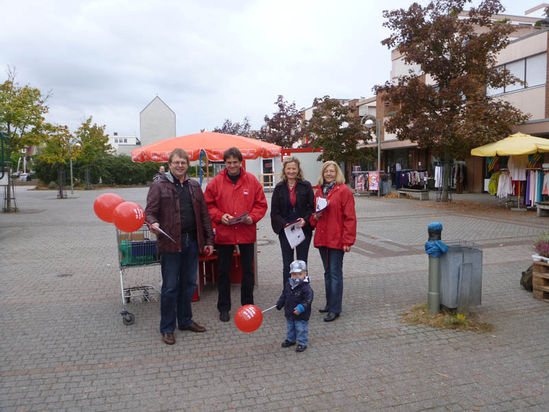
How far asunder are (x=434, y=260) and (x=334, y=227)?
4.00 feet

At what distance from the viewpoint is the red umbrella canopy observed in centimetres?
697

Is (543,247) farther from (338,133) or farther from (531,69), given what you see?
(338,133)

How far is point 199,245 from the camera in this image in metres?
4.77

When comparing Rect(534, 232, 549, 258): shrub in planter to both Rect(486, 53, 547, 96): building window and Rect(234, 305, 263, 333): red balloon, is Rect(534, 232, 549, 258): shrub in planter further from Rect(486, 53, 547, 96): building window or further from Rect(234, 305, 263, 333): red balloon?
Rect(486, 53, 547, 96): building window

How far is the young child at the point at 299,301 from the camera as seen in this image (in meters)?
4.21

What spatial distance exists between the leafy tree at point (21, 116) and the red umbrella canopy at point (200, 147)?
1249cm

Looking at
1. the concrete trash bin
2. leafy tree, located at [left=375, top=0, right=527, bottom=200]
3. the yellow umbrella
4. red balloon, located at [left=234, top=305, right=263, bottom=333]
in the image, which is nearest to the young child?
red balloon, located at [left=234, top=305, right=263, bottom=333]

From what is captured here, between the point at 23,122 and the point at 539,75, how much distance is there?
74.9 ft

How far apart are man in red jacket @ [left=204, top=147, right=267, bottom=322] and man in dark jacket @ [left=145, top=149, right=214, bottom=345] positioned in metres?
0.29

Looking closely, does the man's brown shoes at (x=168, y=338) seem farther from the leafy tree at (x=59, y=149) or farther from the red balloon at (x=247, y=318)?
the leafy tree at (x=59, y=149)

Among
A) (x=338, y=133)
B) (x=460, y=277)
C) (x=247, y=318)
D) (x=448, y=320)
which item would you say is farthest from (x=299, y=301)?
(x=338, y=133)

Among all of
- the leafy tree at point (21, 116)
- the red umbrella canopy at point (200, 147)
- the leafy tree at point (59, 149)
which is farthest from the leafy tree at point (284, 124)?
the red umbrella canopy at point (200, 147)

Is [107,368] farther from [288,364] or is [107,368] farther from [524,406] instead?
[524,406]

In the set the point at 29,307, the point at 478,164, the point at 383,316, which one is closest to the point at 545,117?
the point at 478,164
